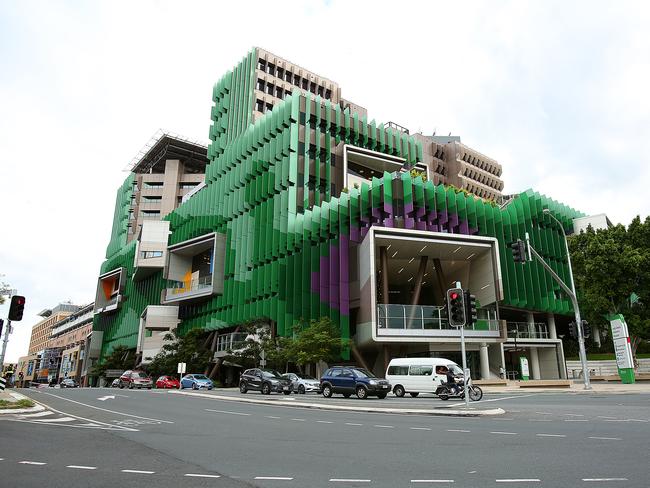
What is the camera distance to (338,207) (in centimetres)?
4716

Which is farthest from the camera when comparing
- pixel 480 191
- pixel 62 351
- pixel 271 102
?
pixel 62 351

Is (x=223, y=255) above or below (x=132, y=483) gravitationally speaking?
above

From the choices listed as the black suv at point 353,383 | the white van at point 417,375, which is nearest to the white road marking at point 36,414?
the black suv at point 353,383

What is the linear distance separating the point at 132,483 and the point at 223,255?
59.0m

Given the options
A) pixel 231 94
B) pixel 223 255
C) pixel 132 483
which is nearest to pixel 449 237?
pixel 223 255

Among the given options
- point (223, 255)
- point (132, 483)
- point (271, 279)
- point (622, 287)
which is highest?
point (223, 255)

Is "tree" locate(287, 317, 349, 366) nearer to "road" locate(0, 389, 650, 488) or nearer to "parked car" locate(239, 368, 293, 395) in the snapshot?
"parked car" locate(239, 368, 293, 395)

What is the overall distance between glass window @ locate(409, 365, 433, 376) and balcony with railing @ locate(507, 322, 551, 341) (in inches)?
899

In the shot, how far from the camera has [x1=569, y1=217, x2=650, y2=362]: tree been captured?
38094 mm

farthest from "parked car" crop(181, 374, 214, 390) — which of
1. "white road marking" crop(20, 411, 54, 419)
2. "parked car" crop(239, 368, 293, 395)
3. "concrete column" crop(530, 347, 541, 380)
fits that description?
"concrete column" crop(530, 347, 541, 380)

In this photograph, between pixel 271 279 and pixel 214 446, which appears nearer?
pixel 214 446

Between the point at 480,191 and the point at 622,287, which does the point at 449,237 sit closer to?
the point at 622,287

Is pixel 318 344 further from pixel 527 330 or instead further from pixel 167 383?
pixel 527 330

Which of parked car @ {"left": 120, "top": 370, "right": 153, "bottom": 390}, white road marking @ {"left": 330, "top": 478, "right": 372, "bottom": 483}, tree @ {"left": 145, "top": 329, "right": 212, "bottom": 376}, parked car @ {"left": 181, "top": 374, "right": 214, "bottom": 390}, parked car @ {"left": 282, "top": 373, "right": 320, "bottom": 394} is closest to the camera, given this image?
white road marking @ {"left": 330, "top": 478, "right": 372, "bottom": 483}
